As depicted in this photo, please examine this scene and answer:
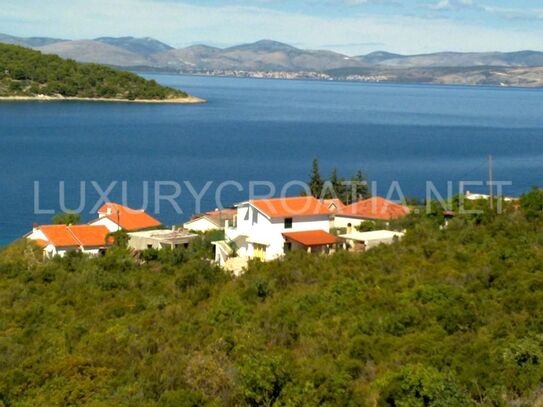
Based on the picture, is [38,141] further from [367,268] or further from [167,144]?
[367,268]

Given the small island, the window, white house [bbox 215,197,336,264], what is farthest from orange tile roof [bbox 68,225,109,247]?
the small island

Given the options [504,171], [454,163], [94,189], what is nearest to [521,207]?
[94,189]

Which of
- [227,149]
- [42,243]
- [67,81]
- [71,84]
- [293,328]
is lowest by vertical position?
[227,149]

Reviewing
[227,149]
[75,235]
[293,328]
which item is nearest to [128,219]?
[75,235]

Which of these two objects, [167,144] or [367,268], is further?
[167,144]

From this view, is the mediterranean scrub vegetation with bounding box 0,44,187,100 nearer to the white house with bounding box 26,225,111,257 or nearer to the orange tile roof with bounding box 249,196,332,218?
the white house with bounding box 26,225,111,257

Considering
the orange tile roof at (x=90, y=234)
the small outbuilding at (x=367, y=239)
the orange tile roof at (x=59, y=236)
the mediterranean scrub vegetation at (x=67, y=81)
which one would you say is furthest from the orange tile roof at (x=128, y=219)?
the mediterranean scrub vegetation at (x=67, y=81)

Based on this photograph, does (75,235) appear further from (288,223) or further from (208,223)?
(288,223)

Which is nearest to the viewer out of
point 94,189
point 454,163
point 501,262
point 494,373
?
point 494,373
